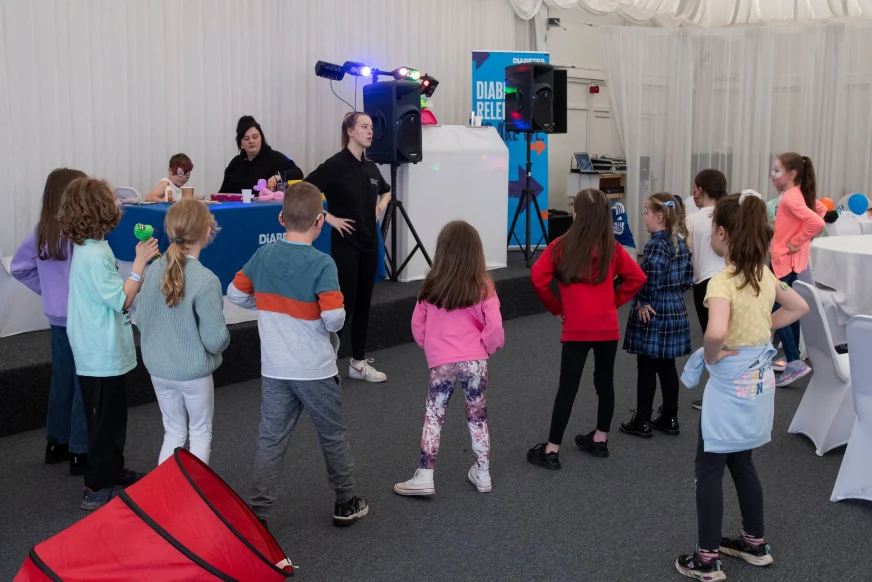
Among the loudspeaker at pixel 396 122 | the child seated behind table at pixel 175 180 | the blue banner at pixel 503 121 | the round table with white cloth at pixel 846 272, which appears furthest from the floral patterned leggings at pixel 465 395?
the blue banner at pixel 503 121

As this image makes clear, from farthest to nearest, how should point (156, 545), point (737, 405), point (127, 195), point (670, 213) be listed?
point (127, 195)
point (670, 213)
point (737, 405)
point (156, 545)

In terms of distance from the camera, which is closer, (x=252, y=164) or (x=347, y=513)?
(x=347, y=513)

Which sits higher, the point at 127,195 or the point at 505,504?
the point at 127,195

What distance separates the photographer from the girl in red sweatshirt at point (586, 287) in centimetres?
319

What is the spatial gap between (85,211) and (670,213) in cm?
213

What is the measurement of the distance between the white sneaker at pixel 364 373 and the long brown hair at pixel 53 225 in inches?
73.5

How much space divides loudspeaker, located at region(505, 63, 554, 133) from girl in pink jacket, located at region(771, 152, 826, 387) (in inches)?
98.0

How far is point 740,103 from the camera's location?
27.5 feet

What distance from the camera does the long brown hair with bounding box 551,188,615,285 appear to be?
10.4ft

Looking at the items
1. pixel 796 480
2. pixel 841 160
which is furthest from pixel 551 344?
pixel 841 160

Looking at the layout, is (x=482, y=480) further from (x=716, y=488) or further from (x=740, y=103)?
(x=740, y=103)

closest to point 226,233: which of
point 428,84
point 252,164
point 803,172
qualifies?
point 252,164

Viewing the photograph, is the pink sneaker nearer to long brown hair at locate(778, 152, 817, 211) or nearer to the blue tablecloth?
long brown hair at locate(778, 152, 817, 211)

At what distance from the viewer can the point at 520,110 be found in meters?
6.66
